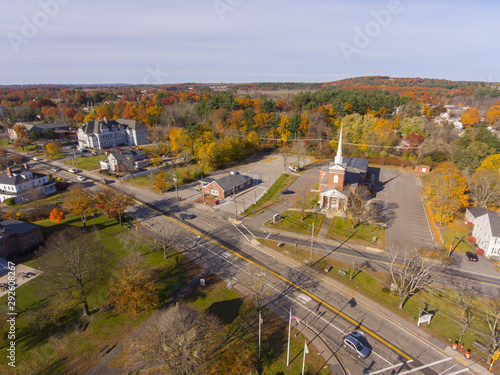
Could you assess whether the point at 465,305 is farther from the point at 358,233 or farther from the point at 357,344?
the point at 358,233

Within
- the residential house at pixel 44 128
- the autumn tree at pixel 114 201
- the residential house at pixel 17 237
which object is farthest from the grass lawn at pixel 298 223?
the residential house at pixel 44 128

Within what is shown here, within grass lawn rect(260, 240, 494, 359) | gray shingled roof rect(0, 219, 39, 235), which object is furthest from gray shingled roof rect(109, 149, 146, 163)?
grass lawn rect(260, 240, 494, 359)

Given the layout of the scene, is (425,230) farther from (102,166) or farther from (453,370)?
(102,166)

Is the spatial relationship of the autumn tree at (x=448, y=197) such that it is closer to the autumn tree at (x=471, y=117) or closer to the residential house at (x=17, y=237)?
the residential house at (x=17, y=237)

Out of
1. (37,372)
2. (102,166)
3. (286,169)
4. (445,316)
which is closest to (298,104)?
(286,169)

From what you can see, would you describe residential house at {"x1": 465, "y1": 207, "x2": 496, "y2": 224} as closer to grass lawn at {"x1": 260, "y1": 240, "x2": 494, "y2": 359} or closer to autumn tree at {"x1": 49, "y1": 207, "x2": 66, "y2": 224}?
grass lawn at {"x1": 260, "y1": 240, "x2": 494, "y2": 359}

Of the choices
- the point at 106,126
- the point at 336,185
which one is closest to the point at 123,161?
the point at 106,126
